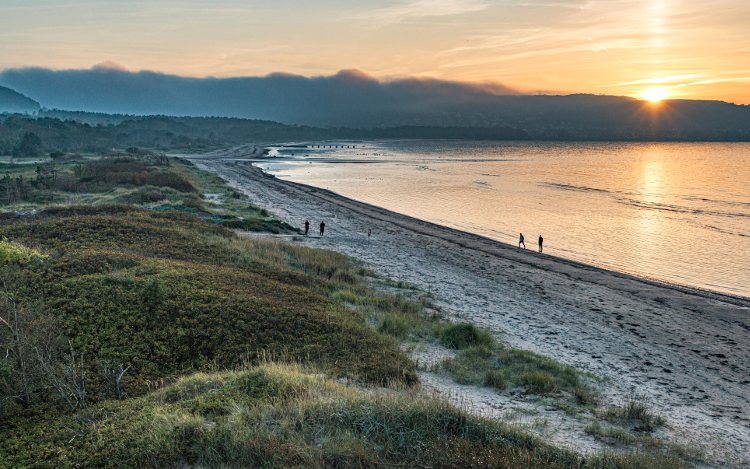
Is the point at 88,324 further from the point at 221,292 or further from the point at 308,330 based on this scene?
the point at 308,330

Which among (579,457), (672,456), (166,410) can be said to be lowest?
(672,456)

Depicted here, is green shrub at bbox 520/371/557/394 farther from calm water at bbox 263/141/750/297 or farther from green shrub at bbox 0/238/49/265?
calm water at bbox 263/141/750/297

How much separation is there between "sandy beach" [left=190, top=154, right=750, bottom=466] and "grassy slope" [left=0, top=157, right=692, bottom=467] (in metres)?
2.72

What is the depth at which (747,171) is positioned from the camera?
109 meters

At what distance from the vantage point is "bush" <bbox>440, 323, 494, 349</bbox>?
15672 mm

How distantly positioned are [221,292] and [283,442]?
8.75 m

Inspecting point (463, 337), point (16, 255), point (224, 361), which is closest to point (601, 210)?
point (463, 337)

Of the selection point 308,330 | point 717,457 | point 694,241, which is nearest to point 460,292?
point 308,330

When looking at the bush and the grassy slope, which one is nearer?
the grassy slope

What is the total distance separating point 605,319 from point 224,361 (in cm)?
1690

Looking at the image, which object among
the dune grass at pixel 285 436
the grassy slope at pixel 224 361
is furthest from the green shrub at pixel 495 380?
the dune grass at pixel 285 436

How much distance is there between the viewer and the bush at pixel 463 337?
15.7 meters

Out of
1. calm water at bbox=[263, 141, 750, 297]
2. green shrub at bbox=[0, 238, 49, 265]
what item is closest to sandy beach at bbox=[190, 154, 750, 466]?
calm water at bbox=[263, 141, 750, 297]

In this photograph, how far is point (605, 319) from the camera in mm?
21500
